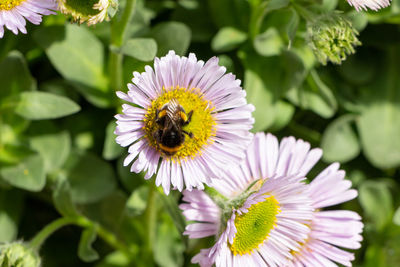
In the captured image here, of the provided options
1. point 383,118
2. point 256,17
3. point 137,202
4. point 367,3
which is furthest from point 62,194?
point 383,118

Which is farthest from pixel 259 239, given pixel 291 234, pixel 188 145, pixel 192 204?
pixel 188 145

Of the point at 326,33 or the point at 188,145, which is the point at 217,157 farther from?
the point at 326,33

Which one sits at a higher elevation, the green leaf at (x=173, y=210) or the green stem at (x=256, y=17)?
the green stem at (x=256, y=17)

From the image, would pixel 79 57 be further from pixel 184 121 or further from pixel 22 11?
pixel 184 121

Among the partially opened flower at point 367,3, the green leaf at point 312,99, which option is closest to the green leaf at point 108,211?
the green leaf at point 312,99

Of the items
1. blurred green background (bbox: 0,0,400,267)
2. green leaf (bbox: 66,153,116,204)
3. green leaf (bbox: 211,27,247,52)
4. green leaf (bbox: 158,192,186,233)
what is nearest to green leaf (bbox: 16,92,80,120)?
blurred green background (bbox: 0,0,400,267)

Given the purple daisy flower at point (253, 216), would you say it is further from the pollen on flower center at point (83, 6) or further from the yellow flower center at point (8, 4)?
the yellow flower center at point (8, 4)

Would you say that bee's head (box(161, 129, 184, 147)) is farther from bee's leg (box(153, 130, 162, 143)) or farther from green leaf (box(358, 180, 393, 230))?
green leaf (box(358, 180, 393, 230))
